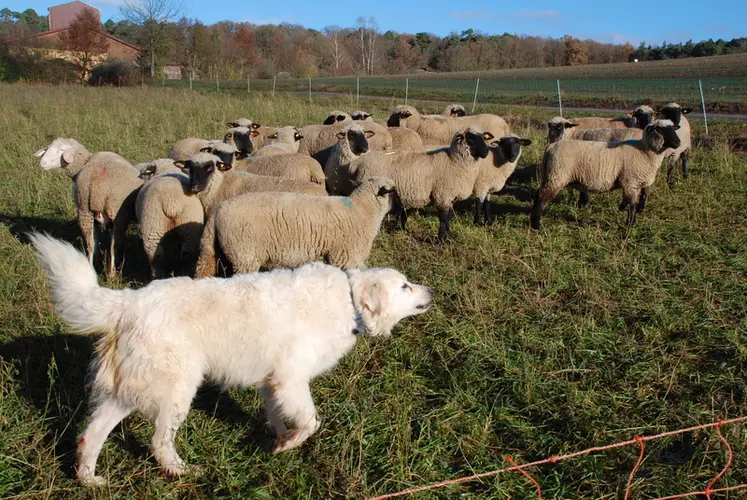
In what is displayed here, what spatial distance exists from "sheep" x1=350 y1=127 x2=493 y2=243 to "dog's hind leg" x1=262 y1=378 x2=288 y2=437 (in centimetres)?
523

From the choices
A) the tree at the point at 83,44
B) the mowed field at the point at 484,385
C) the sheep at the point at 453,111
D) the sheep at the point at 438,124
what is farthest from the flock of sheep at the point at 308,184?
the tree at the point at 83,44

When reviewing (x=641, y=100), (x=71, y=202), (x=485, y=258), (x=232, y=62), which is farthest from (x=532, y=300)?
(x=232, y=62)

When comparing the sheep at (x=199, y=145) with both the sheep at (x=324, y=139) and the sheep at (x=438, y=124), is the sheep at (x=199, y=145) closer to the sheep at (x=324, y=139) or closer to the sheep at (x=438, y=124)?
the sheep at (x=324, y=139)

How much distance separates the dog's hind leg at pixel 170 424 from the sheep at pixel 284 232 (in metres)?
2.58

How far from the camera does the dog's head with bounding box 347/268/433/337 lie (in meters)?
3.69

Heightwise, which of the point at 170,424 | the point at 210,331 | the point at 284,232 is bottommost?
the point at 170,424

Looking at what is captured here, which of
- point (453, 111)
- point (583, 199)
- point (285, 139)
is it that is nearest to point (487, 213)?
point (583, 199)

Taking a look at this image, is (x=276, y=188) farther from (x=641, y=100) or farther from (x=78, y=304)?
(x=641, y=100)

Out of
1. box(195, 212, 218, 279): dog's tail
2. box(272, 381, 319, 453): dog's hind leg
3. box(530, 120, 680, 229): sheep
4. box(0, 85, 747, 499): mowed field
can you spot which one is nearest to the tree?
box(0, 85, 747, 499): mowed field

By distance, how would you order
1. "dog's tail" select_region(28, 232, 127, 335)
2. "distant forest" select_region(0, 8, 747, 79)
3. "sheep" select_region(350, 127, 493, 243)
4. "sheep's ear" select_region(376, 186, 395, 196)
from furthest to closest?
"distant forest" select_region(0, 8, 747, 79) < "sheep" select_region(350, 127, 493, 243) < "sheep's ear" select_region(376, 186, 395, 196) < "dog's tail" select_region(28, 232, 127, 335)

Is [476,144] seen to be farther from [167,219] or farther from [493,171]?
[167,219]

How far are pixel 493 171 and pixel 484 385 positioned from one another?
5613 mm

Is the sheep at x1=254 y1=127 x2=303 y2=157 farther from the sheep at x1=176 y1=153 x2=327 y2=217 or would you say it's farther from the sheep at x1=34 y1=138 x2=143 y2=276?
the sheep at x1=34 y1=138 x2=143 y2=276

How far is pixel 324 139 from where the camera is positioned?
36.5 ft
